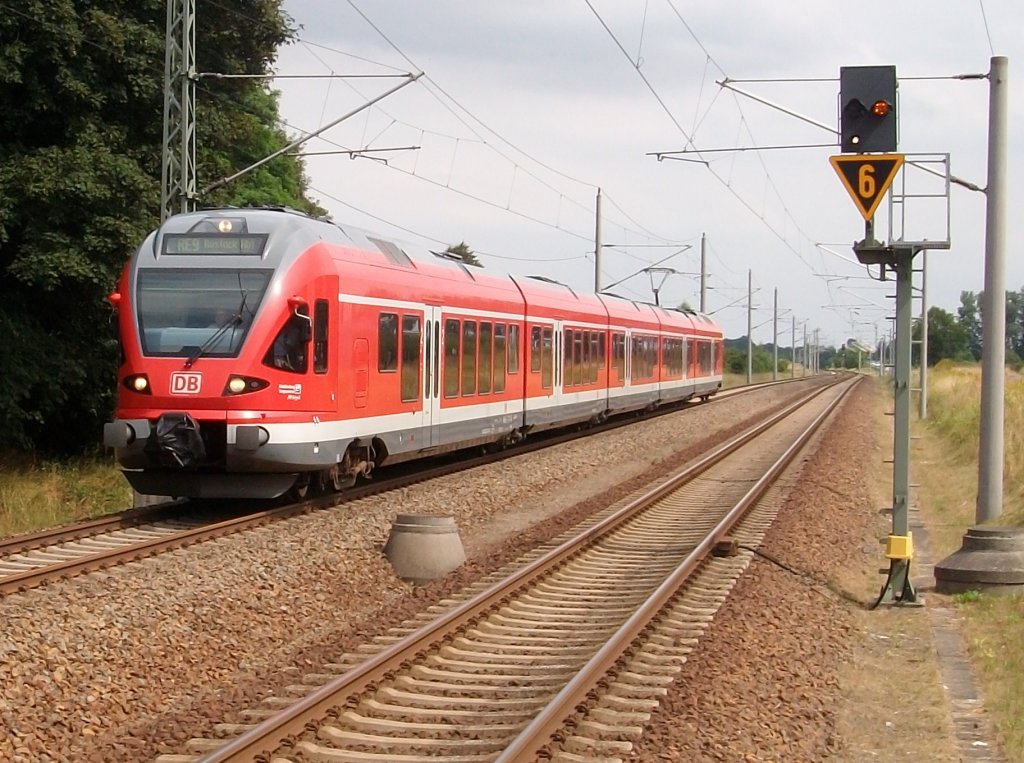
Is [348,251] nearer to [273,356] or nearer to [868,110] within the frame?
[273,356]

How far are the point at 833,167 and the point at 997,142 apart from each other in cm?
530

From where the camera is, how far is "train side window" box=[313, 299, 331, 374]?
46.9ft

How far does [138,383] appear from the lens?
13.8 m

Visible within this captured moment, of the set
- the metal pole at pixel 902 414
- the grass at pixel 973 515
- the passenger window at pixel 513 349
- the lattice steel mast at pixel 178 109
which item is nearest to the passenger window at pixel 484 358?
the passenger window at pixel 513 349

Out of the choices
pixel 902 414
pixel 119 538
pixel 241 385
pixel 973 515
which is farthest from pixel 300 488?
pixel 973 515

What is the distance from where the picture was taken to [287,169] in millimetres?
49406

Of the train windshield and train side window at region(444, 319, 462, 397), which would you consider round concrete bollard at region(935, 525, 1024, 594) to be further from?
train side window at region(444, 319, 462, 397)

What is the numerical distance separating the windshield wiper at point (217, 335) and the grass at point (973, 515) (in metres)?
7.51

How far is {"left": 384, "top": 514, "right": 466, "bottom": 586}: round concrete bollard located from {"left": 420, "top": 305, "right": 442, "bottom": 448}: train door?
235 inches

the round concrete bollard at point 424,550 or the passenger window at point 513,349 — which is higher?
the passenger window at point 513,349

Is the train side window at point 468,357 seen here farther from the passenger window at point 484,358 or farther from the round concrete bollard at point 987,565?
the round concrete bollard at point 987,565

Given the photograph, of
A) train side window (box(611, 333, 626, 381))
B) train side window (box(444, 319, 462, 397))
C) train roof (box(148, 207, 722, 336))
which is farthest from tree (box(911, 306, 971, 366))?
train side window (box(444, 319, 462, 397))

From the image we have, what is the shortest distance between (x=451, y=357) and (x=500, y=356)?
9.71ft

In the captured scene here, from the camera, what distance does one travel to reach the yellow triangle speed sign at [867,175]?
1041 cm
